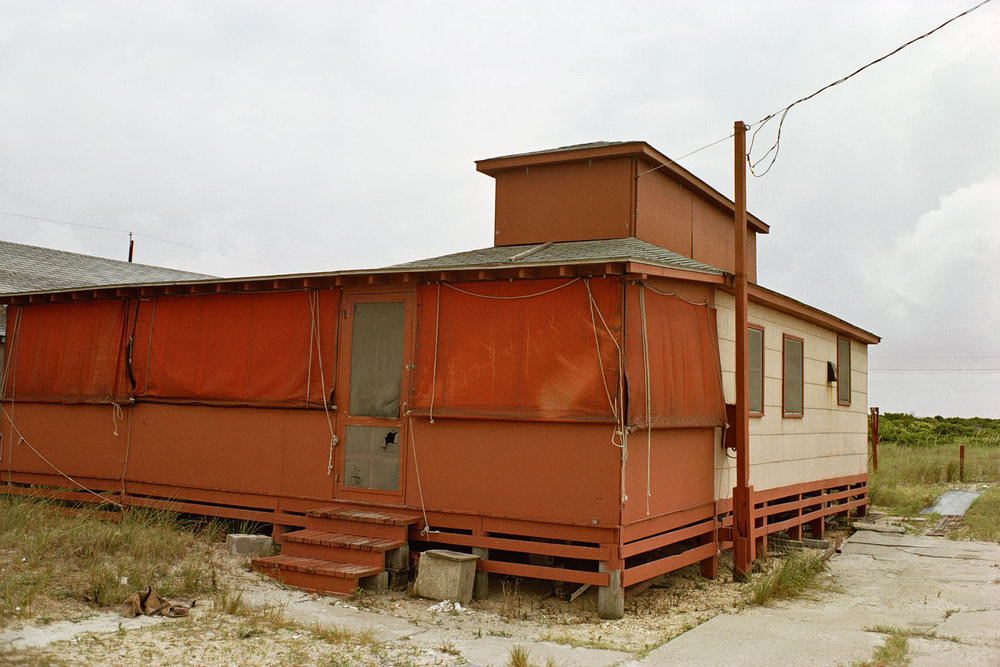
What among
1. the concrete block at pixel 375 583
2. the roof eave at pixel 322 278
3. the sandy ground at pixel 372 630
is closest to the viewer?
the sandy ground at pixel 372 630

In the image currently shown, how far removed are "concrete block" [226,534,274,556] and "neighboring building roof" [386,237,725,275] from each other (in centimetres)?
341

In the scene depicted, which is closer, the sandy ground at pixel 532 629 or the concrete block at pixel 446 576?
the sandy ground at pixel 532 629

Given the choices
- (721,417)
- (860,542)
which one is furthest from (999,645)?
(860,542)

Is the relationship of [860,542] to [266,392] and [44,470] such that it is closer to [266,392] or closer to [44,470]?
[266,392]

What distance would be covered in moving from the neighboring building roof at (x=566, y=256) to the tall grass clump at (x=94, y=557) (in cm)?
380

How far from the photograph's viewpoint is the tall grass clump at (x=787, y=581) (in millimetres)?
9164

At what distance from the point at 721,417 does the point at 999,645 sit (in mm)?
3692

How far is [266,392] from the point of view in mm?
10711

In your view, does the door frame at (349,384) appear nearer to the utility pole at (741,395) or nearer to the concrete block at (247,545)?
the concrete block at (247,545)

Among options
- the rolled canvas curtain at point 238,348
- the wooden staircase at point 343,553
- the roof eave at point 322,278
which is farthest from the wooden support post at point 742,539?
the rolled canvas curtain at point 238,348

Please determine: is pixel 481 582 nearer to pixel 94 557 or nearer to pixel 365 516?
pixel 365 516

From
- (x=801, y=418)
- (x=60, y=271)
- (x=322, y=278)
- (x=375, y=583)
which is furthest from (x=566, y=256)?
(x=60, y=271)

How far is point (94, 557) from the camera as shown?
873cm

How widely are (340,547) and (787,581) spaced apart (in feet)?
15.5
